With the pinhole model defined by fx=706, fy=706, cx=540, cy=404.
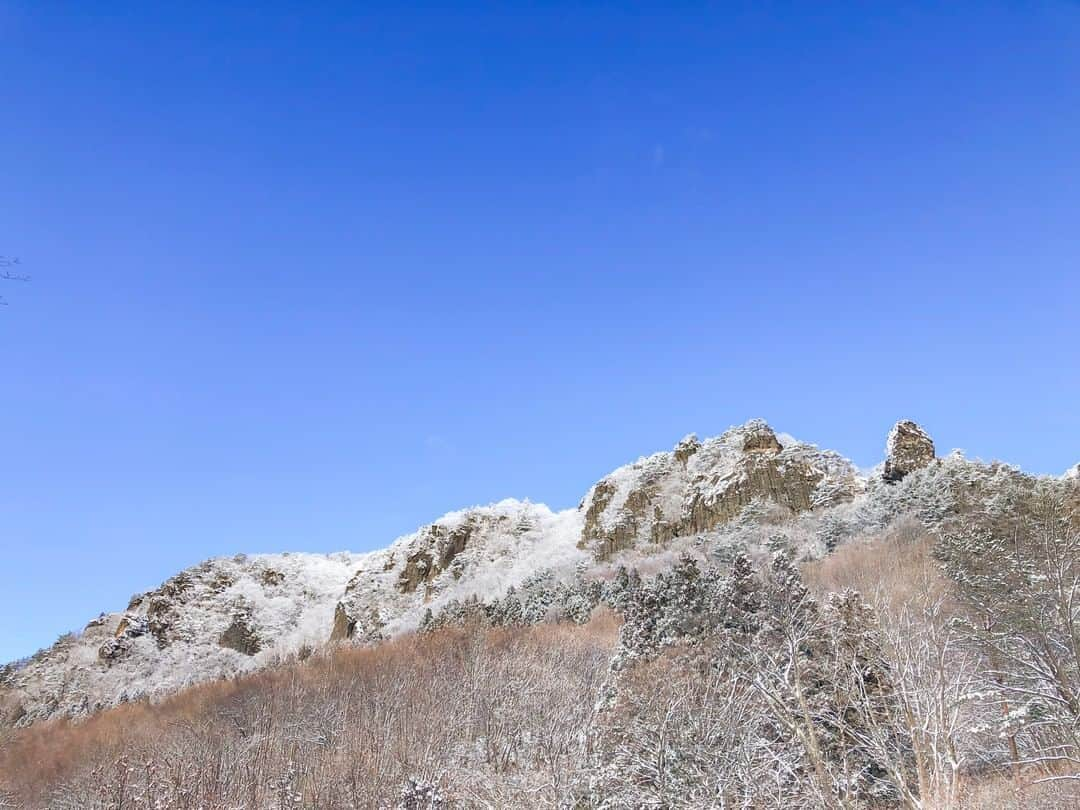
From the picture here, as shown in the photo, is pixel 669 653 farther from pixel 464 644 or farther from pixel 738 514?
pixel 738 514

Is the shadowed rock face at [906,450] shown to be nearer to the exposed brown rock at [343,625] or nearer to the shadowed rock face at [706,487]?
the shadowed rock face at [706,487]

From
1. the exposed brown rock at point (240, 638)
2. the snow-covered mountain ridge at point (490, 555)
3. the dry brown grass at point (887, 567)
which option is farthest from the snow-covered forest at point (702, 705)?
the exposed brown rock at point (240, 638)

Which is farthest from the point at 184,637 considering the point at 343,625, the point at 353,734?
the point at 353,734

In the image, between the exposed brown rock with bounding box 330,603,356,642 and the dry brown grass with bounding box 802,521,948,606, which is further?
the exposed brown rock with bounding box 330,603,356,642

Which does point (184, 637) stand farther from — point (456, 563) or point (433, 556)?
point (456, 563)

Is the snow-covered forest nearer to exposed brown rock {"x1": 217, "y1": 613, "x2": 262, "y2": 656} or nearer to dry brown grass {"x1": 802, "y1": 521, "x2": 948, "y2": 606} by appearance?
dry brown grass {"x1": 802, "y1": 521, "x2": 948, "y2": 606}

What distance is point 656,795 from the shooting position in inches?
587

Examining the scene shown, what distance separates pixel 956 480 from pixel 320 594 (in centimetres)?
7196

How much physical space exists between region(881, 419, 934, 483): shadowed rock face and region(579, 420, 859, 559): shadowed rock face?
5485 mm

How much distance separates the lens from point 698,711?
18.6m

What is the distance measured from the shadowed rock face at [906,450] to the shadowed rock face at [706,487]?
549cm

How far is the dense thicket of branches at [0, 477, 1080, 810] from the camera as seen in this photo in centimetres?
1437

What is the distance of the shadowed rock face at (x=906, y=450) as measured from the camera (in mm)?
52031

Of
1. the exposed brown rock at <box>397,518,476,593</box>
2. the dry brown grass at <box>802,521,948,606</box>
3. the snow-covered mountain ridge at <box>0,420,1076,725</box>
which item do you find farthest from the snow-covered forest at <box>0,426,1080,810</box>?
the exposed brown rock at <box>397,518,476,593</box>
